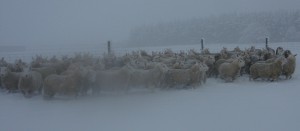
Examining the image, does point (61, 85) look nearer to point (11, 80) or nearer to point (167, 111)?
point (11, 80)

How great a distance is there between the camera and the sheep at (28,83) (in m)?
10.5

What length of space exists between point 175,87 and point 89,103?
9.49ft

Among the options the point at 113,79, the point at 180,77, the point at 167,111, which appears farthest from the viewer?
the point at 180,77

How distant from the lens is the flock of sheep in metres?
10.1

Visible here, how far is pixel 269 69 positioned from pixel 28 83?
7075mm

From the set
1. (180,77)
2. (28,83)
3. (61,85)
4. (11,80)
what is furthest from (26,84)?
(180,77)

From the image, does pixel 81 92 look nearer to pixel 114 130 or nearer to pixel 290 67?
pixel 114 130

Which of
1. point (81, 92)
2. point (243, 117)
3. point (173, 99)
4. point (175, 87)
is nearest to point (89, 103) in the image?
point (81, 92)

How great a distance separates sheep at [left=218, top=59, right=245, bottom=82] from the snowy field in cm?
94

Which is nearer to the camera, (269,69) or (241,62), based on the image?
(269,69)

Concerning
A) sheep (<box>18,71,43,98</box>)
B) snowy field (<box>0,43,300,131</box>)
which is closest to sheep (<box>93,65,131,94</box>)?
snowy field (<box>0,43,300,131</box>)

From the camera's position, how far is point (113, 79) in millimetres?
10250

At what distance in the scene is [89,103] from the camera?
948cm

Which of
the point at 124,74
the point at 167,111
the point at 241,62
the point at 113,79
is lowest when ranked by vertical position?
the point at 167,111
